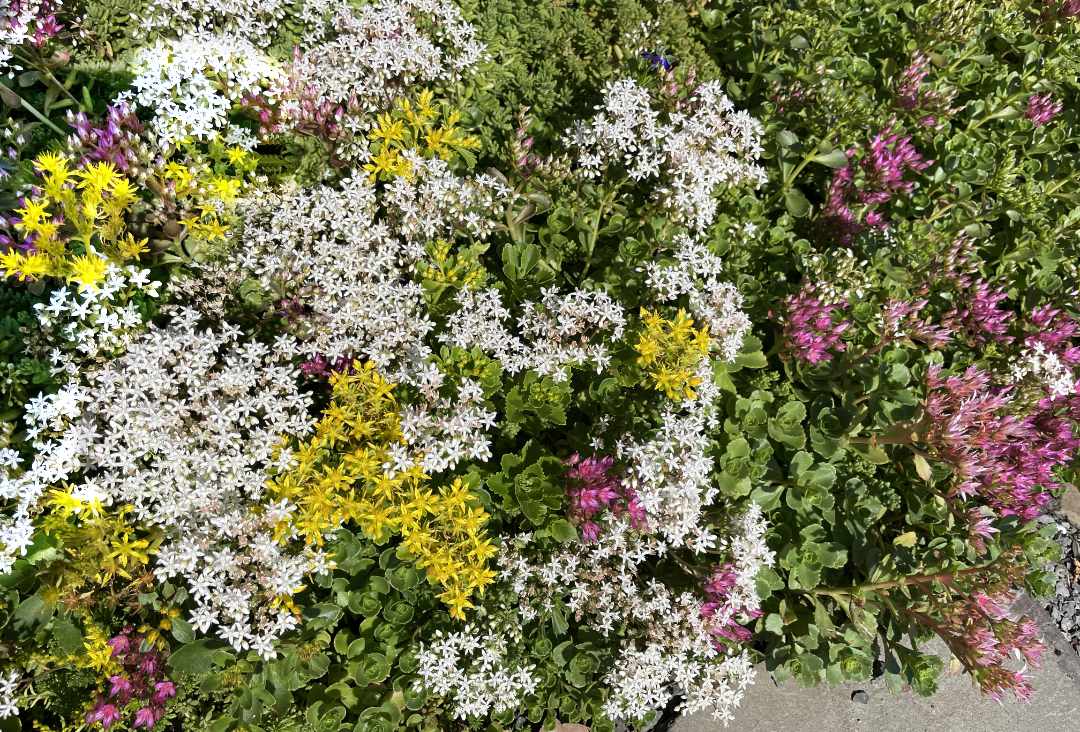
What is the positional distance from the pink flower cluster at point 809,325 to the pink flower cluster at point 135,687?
347 cm

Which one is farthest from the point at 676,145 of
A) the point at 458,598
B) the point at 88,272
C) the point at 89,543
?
the point at 89,543

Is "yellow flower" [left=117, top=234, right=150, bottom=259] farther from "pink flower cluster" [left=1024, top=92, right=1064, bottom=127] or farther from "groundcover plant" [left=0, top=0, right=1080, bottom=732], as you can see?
"pink flower cluster" [left=1024, top=92, right=1064, bottom=127]

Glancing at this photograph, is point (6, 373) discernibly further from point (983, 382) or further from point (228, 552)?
point (983, 382)

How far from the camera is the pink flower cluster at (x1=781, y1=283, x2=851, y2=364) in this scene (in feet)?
12.1

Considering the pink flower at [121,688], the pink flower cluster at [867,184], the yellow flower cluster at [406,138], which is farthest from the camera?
the pink flower cluster at [867,184]

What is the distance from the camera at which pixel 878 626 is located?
3947mm

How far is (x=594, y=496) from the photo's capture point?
304 cm

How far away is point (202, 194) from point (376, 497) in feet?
5.68

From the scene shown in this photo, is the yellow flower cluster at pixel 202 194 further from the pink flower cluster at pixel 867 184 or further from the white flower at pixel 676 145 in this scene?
the pink flower cluster at pixel 867 184

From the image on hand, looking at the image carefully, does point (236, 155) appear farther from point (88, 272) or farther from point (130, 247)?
point (88, 272)

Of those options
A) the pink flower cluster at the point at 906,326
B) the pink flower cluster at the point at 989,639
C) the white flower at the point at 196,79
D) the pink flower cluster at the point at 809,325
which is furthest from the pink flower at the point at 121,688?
the pink flower cluster at the point at 906,326

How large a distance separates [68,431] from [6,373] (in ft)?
2.08

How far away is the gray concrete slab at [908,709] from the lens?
12.7 ft

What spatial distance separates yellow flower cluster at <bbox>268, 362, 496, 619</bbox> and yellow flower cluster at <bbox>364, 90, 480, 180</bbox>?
1123 millimetres
